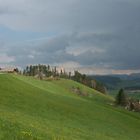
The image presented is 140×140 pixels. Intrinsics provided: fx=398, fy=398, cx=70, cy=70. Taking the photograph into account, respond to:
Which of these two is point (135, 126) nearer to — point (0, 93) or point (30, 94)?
point (30, 94)

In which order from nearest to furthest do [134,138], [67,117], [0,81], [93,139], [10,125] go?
[10,125], [93,139], [134,138], [67,117], [0,81]

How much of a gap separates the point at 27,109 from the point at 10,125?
25439 mm


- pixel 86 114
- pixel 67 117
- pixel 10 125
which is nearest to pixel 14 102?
pixel 67 117

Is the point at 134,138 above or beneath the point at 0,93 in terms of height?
beneath

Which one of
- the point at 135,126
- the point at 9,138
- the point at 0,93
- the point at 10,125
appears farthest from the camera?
the point at 135,126

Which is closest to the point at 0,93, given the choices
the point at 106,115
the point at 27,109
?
the point at 27,109

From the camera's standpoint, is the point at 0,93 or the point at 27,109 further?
the point at 0,93

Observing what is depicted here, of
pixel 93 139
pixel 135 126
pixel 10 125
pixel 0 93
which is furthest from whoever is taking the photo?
pixel 135 126

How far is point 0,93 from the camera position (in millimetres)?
66312

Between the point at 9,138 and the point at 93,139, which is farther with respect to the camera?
the point at 93,139

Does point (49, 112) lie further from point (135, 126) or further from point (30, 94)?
point (135, 126)

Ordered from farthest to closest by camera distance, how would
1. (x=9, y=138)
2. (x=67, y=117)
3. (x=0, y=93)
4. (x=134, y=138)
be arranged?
(x=0, y=93) < (x=67, y=117) < (x=134, y=138) < (x=9, y=138)

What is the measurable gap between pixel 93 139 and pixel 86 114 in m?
25.2

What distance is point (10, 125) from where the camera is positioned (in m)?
32.4
